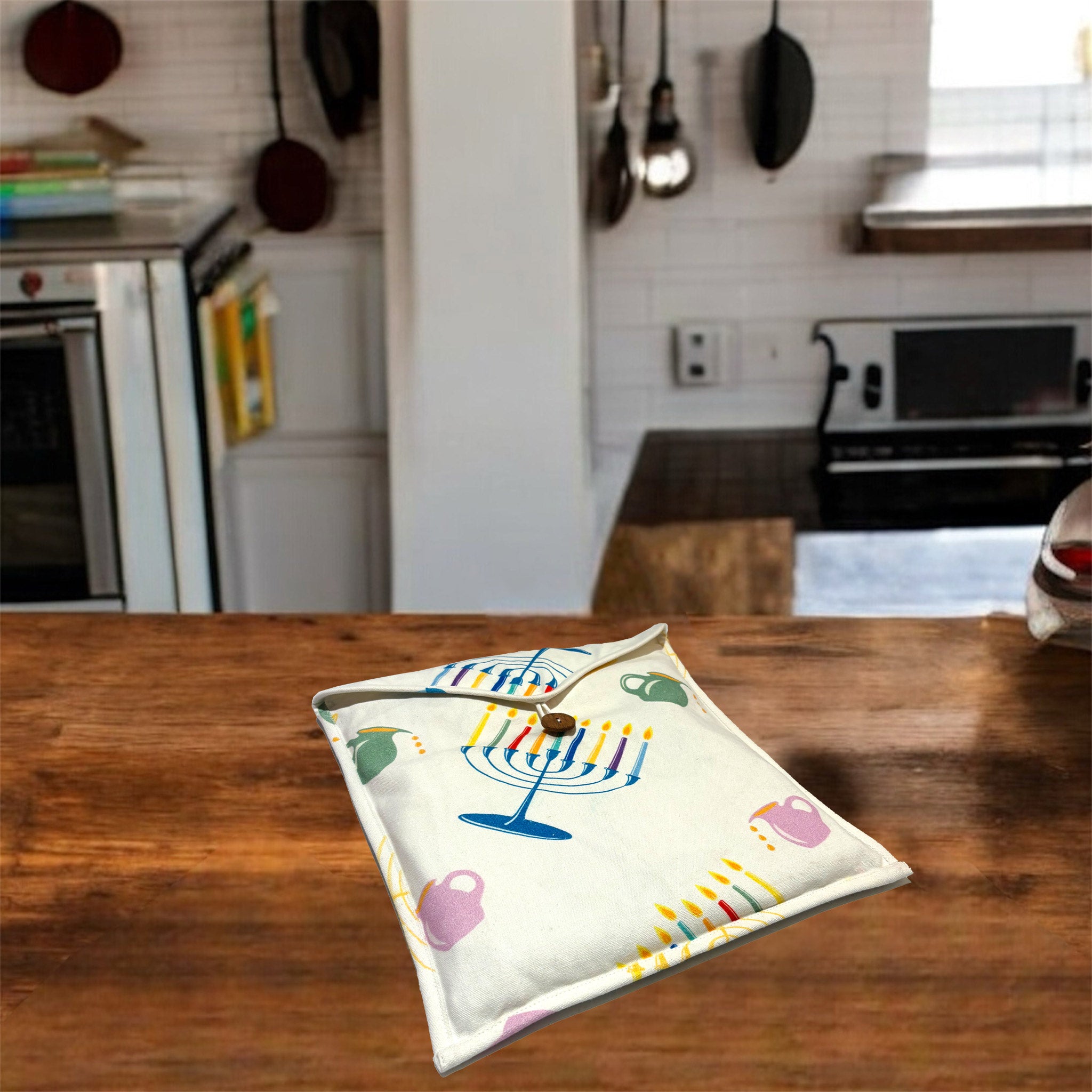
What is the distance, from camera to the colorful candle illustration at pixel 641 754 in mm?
777

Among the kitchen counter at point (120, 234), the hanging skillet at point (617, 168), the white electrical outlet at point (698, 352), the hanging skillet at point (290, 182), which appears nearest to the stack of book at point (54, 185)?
the kitchen counter at point (120, 234)

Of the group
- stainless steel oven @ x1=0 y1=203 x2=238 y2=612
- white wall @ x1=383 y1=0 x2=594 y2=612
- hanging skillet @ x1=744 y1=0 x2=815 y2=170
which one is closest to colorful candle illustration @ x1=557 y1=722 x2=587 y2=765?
white wall @ x1=383 y1=0 x2=594 y2=612

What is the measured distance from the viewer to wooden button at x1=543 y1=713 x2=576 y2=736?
2.68ft

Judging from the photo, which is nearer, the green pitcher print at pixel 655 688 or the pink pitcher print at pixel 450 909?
the pink pitcher print at pixel 450 909

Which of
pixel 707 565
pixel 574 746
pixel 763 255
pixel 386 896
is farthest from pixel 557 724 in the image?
pixel 763 255

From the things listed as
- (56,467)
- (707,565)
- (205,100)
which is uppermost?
(205,100)

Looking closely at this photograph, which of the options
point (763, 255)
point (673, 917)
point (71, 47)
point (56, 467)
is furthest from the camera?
point (763, 255)

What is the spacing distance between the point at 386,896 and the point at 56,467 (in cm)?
196

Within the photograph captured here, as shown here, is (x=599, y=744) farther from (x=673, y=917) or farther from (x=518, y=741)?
(x=673, y=917)

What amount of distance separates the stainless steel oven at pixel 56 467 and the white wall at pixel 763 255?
1.01m

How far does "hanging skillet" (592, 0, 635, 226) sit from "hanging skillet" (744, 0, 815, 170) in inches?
10.4

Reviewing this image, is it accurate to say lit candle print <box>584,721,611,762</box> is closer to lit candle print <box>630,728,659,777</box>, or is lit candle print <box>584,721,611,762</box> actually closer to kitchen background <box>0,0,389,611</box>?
lit candle print <box>630,728,659,777</box>

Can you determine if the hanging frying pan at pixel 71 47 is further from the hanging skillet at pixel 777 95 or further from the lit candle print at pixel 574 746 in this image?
the lit candle print at pixel 574 746

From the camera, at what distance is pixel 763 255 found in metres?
3.00
